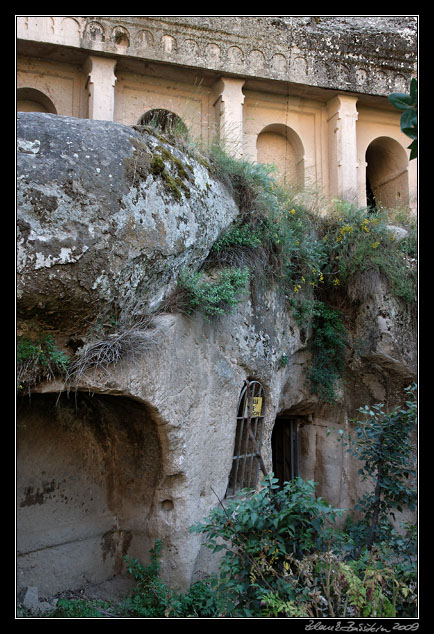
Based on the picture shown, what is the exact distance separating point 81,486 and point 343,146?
320 inches

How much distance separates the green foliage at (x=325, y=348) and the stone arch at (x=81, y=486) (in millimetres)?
3099

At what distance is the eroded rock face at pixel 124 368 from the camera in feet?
14.7

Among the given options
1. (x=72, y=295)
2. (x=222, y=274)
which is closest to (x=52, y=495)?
(x=72, y=295)

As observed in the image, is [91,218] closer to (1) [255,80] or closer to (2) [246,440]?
(2) [246,440]

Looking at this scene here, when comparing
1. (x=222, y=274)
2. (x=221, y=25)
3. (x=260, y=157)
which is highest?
(x=221, y=25)

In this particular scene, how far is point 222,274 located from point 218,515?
2754 millimetres

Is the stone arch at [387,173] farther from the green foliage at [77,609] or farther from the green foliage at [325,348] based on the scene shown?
the green foliage at [77,609]

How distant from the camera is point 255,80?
10.6 m

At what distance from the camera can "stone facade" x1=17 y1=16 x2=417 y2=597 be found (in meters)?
4.54

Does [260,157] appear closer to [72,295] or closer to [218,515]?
[72,295]

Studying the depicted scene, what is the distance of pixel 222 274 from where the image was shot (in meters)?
5.90

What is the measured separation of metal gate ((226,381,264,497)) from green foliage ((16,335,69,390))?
218cm

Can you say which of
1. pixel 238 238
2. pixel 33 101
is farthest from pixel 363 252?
pixel 33 101

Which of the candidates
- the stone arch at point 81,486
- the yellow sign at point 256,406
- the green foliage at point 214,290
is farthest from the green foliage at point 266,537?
the yellow sign at point 256,406
